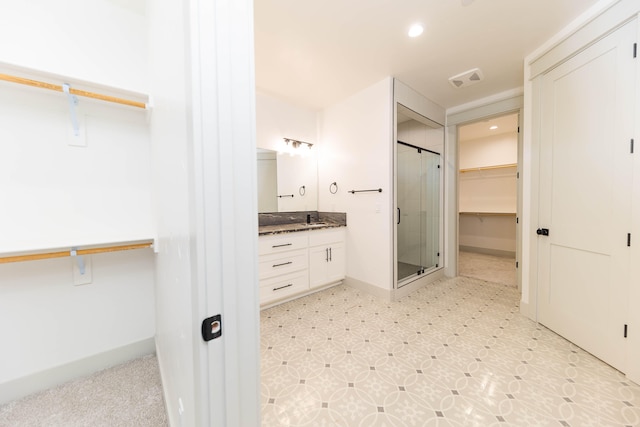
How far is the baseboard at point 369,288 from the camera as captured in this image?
273cm

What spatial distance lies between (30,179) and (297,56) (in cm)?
215

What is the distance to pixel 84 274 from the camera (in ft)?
5.06

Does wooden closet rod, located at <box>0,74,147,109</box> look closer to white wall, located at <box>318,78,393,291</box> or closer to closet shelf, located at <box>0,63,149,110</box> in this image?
closet shelf, located at <box>0,63,149,110</box>

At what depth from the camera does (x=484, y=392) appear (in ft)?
4.57

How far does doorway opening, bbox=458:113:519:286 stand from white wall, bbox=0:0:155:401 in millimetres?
4598

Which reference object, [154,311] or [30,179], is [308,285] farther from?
[30,179]

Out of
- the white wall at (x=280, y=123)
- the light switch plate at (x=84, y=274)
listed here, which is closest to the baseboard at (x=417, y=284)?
the white wall at (x=280, y=123)

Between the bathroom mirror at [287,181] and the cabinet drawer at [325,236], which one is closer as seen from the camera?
the cabinet drawer at [325,236]

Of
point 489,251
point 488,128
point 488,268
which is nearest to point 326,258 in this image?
point 488,268

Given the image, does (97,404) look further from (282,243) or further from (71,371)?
(282,243)

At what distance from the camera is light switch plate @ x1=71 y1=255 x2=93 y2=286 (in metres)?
1.51

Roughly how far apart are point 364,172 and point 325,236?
3.11 feet

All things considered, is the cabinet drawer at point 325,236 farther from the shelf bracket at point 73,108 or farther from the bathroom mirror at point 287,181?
the shelf bracket at point 73,108

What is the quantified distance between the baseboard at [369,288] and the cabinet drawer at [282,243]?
876 millimetres
